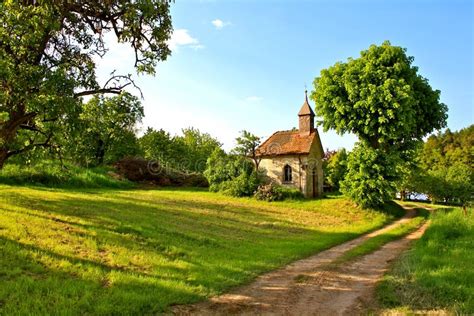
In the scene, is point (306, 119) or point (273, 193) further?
point (306, 119)

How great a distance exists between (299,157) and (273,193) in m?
4.63

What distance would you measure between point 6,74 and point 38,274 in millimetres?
4958

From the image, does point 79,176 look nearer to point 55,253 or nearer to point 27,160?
point 27,160

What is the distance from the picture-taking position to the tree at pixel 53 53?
894 centimetres

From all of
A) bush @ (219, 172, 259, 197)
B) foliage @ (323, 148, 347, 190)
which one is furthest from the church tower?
foliage @ (323, 148, 347, 190)

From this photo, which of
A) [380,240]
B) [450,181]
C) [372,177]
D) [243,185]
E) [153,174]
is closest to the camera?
[380,240]

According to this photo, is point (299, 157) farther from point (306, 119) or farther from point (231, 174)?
point (231, 174)

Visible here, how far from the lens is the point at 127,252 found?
9.98 meters

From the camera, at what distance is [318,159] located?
3419cm

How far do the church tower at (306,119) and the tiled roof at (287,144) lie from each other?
1.41 feet

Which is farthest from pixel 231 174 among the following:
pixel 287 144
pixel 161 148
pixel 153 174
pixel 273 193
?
pixel 161 148

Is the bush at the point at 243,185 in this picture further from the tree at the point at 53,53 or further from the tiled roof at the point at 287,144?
the tree at the point at 53,53

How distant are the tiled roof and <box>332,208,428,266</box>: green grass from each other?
36.3 feet

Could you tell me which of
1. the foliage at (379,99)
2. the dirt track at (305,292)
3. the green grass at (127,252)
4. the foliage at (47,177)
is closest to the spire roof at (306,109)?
the foliage at (379,99)
